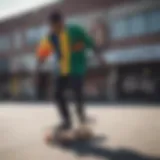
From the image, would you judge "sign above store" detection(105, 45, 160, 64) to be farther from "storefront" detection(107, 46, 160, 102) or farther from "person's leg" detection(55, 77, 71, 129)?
"person's leg" detection(55, 77, 71, 129)

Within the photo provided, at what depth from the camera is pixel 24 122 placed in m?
1.21

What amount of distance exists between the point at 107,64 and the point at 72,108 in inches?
7.8

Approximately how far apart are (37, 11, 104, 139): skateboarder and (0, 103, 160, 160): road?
0.05 meters

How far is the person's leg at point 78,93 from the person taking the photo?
44.6 inches

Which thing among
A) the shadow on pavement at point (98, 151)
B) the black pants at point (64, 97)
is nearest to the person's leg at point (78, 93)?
the black pants at point (64, 97)

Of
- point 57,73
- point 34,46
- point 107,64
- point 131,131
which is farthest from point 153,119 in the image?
point 34,46

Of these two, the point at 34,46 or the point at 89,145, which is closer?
the point at 34,46

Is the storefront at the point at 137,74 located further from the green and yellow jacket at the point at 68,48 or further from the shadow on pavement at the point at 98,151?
the shadow on pavement at the point at 98,151

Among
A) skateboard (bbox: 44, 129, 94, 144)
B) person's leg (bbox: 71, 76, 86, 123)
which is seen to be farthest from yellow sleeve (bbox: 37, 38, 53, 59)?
skateboard (bbox: 44, 129, 94, 144)

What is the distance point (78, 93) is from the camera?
114 centimetres

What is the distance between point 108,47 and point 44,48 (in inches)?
8.5

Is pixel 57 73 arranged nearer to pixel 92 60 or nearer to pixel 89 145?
pixel 92 60

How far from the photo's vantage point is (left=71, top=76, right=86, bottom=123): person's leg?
3.72ft

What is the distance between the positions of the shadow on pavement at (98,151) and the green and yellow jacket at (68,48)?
0.89ft
